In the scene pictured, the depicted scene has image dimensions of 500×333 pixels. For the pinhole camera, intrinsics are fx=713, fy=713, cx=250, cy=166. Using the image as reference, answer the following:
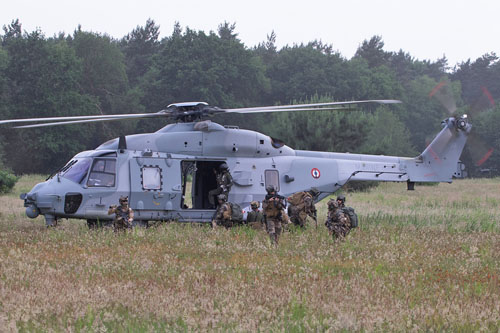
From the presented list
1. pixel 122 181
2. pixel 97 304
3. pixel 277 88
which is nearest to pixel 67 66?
pixel 277 88

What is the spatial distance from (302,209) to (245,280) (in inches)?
271

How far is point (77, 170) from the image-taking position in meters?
15.8

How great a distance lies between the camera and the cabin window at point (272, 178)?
17391 millimetres

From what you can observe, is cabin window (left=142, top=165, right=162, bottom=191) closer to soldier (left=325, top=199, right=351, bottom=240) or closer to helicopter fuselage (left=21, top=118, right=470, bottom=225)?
helicopter fuselage (left=21, top=118, right=470, bottom=225)

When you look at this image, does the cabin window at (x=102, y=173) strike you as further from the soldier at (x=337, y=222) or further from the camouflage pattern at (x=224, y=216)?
the soldier at (x=337, y=222)

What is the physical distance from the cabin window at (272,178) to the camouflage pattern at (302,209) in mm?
925

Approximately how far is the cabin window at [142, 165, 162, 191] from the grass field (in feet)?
4.97

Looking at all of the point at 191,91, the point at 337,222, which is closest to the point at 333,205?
the point at 337,222

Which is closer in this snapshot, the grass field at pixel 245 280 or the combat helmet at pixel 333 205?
the grass field at pixel 245 280

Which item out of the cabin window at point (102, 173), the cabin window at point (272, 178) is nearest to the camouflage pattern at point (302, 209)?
the cabin window at point (272, 178)

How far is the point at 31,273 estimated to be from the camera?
9.70 metres

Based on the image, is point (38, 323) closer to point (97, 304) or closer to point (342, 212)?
point (97, 304)

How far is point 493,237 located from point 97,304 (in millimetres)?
9359

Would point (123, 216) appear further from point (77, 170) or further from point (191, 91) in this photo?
point (191, 91)
